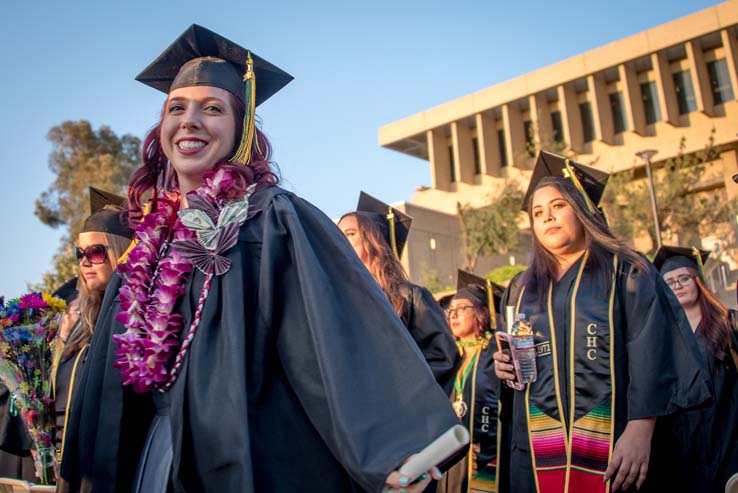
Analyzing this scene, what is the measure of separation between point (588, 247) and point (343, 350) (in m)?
2.24

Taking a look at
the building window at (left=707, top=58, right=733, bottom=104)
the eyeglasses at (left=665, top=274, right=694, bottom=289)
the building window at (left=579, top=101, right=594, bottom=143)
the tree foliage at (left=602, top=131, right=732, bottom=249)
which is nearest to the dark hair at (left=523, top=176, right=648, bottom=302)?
the eyeglasses at (left=665, top=274, right=694, bottom=289)

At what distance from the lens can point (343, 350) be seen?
64.5 inches

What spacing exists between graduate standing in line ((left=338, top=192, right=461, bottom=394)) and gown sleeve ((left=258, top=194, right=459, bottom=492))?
2.07m

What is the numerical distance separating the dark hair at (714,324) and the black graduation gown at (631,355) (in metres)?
2.44

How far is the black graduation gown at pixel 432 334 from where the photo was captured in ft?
13.7

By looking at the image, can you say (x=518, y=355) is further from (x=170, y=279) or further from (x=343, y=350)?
(x=170, y=279)

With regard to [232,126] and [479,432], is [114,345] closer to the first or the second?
[232,126]

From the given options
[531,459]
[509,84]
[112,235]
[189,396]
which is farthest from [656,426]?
[509,84]

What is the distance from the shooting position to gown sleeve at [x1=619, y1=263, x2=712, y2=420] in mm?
2879

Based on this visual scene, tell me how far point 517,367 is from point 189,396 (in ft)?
6.40

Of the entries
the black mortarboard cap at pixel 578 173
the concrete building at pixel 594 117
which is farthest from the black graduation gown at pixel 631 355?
the concrete building at pixel 594 117

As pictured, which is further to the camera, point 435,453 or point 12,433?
point 12,433

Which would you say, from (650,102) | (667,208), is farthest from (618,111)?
(667,208)

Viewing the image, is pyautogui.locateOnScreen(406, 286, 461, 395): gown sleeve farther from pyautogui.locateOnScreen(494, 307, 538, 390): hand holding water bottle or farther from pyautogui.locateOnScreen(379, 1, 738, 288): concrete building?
pyautogui.locateOnScreen(379, 1, 738, 288): concrete building
